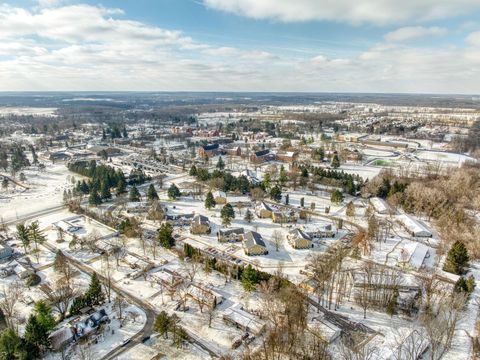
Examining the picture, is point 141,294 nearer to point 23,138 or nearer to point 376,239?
point 376,239

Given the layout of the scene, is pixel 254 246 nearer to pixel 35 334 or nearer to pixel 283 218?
pixel 283 218

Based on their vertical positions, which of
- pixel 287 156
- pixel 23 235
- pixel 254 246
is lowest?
pixel 254 246

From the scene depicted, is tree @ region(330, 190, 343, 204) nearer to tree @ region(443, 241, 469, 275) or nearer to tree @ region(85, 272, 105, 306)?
tree @ region(443, 241, 469, 275)

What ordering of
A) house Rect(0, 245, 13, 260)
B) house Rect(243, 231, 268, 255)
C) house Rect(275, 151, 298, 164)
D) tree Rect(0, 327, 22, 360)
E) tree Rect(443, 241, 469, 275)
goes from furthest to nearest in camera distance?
house Rect(275, 151, 298, 164), house Rect(243, 231, 268, 255), house Rect(0, 245, 13, 260), tree Rect(443, 241, 469, 275), tree Rect(0, 327, 22, 360)

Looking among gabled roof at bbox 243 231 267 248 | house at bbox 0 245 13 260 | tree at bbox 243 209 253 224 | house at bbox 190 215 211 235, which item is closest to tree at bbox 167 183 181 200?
house at bbox 190 215 211 235

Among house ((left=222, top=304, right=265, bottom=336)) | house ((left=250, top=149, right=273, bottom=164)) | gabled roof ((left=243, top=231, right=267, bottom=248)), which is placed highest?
house ((left=250, top=149, right=273, bottom=164))

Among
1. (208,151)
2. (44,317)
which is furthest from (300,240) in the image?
(208,151)

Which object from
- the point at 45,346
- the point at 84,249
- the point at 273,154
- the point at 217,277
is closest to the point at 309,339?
the point at 217,277
